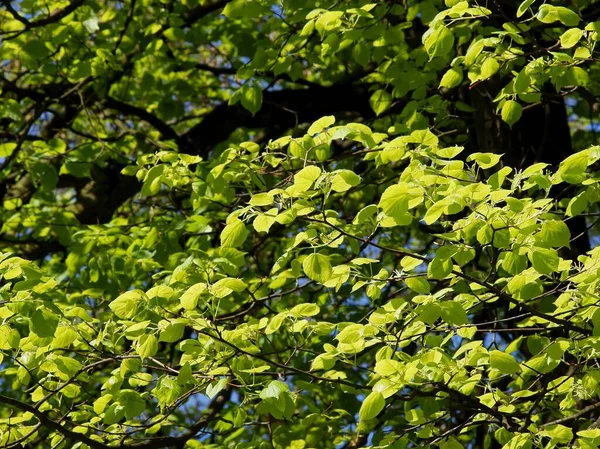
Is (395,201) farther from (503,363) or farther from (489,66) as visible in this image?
(489,66)

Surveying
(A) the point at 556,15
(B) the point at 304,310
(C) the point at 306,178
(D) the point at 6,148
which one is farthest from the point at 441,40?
(D) the point at 6,148

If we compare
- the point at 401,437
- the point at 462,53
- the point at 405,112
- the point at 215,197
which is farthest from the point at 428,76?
the point at 401,437

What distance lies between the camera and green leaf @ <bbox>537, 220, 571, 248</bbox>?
2.82 metres

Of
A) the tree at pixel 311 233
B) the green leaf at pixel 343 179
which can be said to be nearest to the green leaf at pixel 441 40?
the tree at pixel 311 233

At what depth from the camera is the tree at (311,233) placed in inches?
123

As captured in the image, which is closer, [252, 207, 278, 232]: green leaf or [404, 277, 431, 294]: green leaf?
[252, 207, 278, 232]: green leaf

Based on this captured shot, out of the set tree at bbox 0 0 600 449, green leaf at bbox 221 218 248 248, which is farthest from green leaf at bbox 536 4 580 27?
green leaf at bbox 221 218 248 248

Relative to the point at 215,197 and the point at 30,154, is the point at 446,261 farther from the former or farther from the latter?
the point at 30,154

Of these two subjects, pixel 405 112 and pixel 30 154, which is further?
pixel 30 154

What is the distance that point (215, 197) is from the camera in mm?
4285

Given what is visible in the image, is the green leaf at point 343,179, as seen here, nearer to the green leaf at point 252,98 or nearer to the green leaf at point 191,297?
the green leaf at point 191,297

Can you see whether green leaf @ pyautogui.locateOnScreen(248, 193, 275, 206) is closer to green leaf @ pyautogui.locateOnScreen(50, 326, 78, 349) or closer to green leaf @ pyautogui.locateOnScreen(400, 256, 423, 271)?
green leaf @ pyautogui.locateOnScreen(400, 256, 423, 271)

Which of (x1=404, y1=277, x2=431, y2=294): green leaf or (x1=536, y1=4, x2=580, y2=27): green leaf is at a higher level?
(x1=536, y1=4, x2=580, y2=27): green leaf

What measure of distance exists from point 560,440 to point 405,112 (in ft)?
7.09
